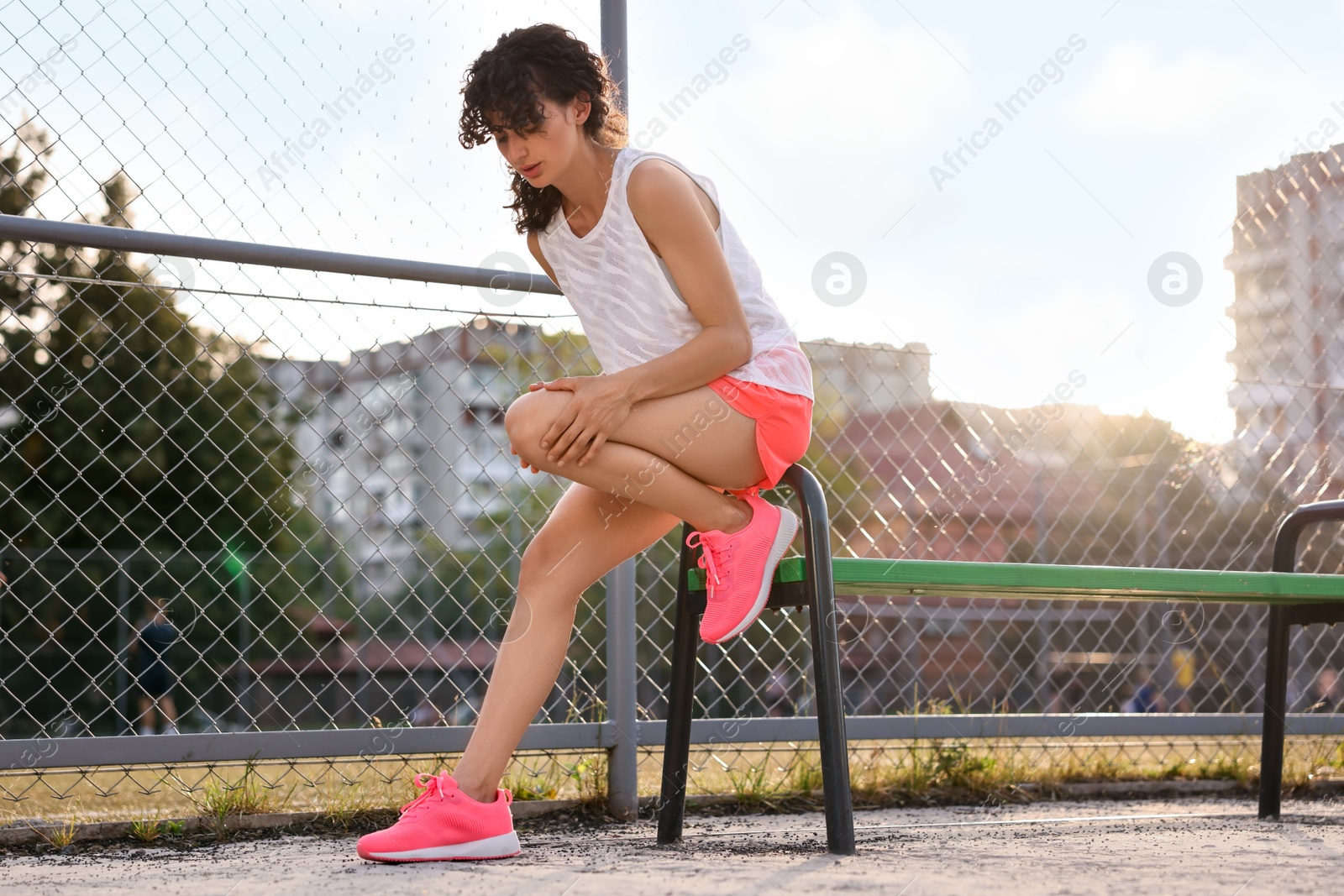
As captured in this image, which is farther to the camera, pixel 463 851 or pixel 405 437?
pixel 405 437

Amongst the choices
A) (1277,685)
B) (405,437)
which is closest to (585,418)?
(1277,685)

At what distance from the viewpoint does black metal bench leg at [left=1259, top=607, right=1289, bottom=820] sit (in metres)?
2.61

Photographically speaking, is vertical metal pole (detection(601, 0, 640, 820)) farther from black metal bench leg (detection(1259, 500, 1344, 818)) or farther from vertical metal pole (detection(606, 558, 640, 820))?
black metal bench leg (detection(1259, 500, 1344, 818))

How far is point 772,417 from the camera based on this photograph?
1980 mm

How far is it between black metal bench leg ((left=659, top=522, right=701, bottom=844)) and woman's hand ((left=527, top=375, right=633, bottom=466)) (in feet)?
1.10

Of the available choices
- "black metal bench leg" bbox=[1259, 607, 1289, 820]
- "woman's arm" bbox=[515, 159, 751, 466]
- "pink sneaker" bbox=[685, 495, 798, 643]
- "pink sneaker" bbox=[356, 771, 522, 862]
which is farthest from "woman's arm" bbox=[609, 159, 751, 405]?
"black metal bench leg" bbox=[1259, 607, 1289, 820]

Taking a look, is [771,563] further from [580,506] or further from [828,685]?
[580,506]

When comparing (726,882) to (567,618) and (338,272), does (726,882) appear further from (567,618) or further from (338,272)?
(338,272)

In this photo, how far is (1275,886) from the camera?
1.64 meters

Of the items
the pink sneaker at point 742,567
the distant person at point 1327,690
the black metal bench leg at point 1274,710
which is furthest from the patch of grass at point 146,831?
the distant person at point 1327,690

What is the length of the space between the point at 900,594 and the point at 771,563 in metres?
0.32

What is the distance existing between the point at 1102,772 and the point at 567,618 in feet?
7.24

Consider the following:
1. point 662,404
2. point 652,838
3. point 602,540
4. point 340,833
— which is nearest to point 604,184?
point 662,404

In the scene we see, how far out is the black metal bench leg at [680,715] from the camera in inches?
84.1
